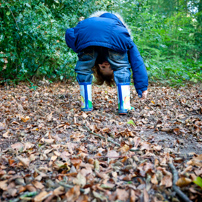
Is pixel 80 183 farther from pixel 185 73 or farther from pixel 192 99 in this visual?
pixel 185 73

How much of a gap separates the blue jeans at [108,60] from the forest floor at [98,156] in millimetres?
491

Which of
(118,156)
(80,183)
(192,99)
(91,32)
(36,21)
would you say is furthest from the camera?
(36,21)

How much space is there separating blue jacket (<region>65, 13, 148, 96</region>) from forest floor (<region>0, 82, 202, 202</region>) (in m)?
0.58

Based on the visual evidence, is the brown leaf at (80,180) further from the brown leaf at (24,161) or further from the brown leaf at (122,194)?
the brown leaf at (24,161)

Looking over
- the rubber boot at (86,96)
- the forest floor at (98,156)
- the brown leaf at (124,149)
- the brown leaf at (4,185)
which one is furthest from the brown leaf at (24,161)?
the rubber boot at (86,96)

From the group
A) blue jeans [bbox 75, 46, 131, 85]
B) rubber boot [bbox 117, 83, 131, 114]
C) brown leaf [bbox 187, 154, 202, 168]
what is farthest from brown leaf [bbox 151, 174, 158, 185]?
blue jeans [bbox 75, 46, 131, 85]

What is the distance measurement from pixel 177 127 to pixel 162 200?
A: 1093 mm

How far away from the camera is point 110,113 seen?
2.55 meters

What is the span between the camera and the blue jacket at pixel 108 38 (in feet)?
7.29

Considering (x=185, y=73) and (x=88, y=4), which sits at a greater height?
(x=88, y=4)

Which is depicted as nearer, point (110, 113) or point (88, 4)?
point (110, 113)

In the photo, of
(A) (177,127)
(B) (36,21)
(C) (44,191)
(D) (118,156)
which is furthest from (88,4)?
(C) (44,191)

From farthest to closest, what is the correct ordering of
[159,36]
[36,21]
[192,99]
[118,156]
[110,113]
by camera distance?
[159,36] → [36,21] → [192,99] → [110,113] → [118,156]

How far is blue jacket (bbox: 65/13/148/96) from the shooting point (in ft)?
7.29
